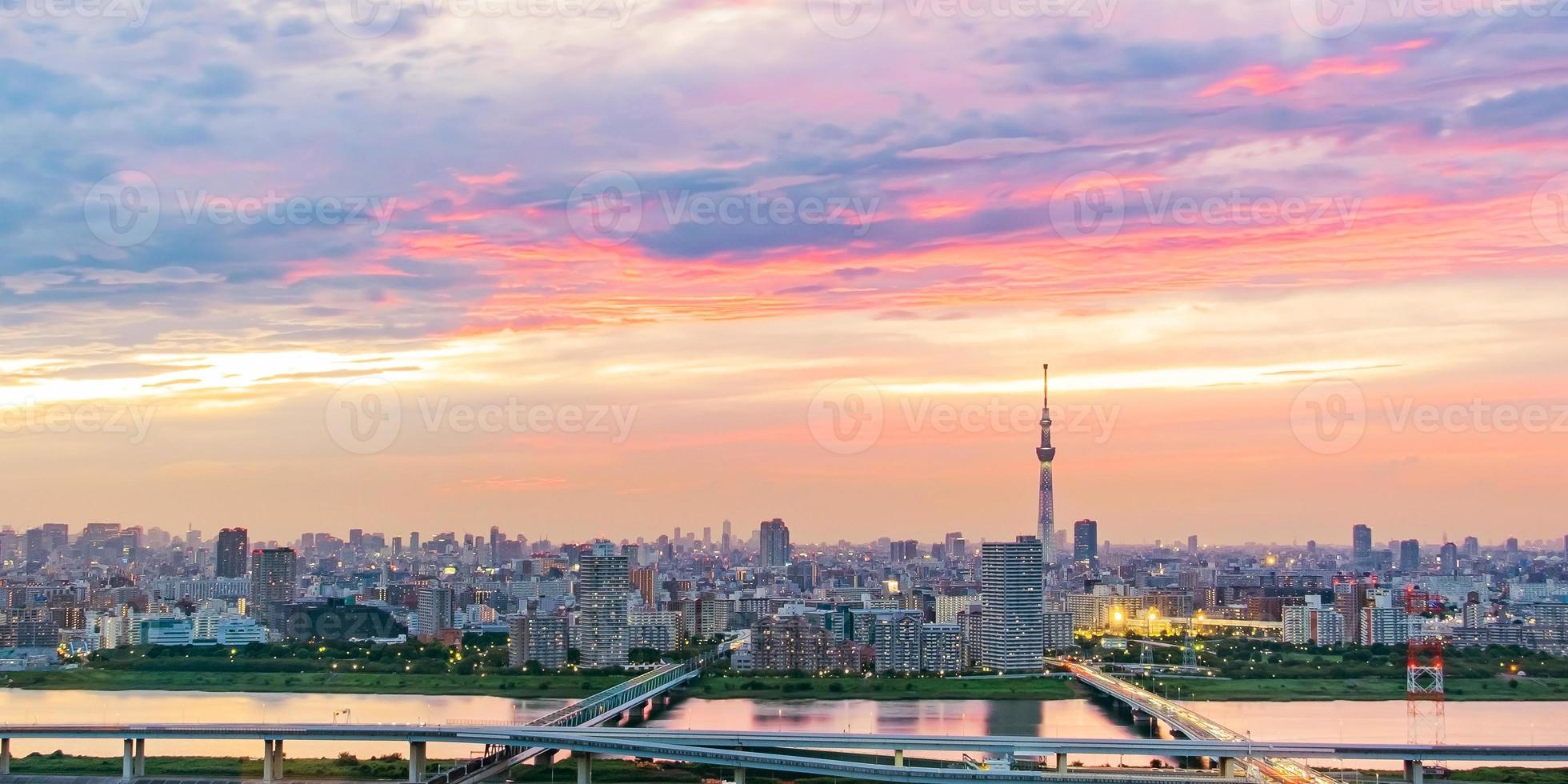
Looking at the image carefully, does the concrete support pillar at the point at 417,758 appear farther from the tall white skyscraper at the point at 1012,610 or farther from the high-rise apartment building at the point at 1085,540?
the high-rise apartment building at the point at 1085,540

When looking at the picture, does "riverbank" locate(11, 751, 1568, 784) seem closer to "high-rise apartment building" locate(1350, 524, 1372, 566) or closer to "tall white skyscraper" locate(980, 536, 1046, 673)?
"tall white skyscraper" locate(980, 536, 1046, 673)

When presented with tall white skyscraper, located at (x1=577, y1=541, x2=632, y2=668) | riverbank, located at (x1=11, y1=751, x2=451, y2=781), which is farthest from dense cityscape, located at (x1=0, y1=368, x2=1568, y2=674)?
riverbank, located at (x1=11, y1=751, x2=451, y2=781)

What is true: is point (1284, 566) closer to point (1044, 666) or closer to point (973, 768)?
point (1044, 666)

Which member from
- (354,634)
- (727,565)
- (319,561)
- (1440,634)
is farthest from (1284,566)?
(354,634)

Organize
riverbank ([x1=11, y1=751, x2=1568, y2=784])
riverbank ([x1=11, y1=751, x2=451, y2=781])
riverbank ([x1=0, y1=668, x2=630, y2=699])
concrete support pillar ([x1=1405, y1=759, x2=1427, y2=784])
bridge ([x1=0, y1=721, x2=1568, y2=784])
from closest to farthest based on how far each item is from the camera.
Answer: bridge ([x1=0, y1=721, x2=1568, y2=784]) → concrete support pillar ([x1=1405, y1=759, x2=1427, y2=784]) → riverbank ([x1=11, y1=751, x2=1568, y2=784]) → riverbank ([x1=11, y1=751, x2=451, y2=781]) → riverbank ([x1=0, y1=668, x2=630, y2=699])

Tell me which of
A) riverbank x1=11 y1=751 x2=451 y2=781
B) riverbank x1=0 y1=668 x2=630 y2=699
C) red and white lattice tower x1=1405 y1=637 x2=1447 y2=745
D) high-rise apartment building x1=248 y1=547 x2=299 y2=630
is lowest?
riverbank x1=0 y1=668 x2=630 y2=699

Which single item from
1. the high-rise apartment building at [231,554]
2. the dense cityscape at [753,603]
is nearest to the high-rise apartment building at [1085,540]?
the dense cityscape at [753,603]

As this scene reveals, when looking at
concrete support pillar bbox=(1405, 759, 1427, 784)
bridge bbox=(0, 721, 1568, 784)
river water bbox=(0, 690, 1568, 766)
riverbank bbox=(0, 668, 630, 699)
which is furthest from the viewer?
riverbank bbox=(0, 668, 630, 699)
